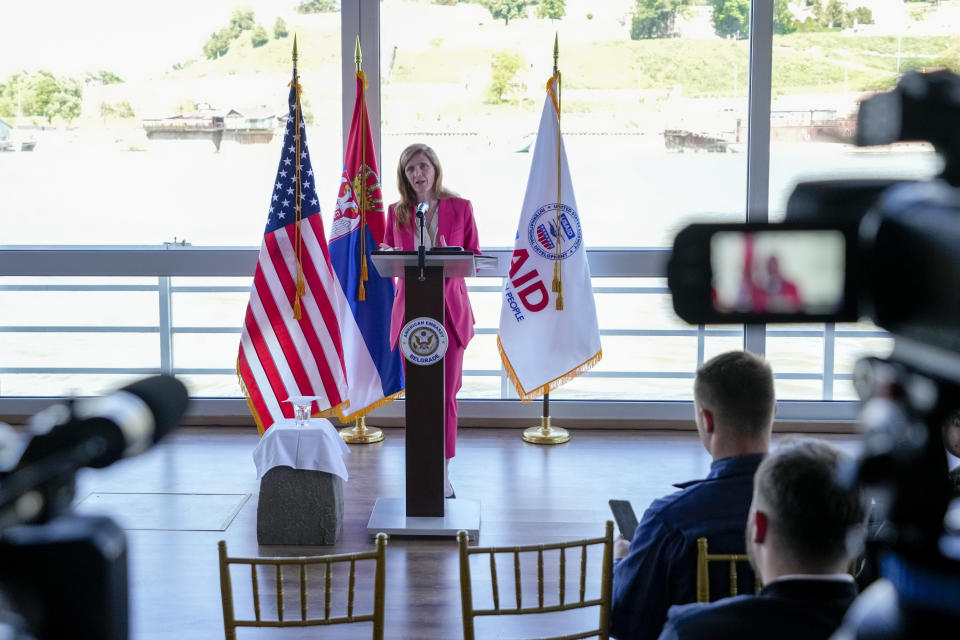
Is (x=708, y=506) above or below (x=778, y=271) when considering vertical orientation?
below

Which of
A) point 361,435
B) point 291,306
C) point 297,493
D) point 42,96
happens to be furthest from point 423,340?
point 42,96

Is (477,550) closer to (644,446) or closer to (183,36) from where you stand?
(644,446)

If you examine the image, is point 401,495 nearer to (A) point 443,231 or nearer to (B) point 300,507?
(B) point 300,507

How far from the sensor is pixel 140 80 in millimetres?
5516

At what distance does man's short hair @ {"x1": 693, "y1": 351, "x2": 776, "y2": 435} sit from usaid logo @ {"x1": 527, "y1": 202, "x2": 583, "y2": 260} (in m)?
3.03

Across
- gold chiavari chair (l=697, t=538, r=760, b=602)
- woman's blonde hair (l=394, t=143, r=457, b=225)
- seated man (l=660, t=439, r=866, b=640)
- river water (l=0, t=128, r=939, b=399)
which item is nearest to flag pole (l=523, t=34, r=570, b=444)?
river water (l=0, t=128, r=939, b=399)

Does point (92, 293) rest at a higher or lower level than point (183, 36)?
lower

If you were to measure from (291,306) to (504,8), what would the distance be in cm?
213

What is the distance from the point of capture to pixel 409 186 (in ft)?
14.3

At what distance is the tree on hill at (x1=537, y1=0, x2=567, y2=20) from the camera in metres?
5.46

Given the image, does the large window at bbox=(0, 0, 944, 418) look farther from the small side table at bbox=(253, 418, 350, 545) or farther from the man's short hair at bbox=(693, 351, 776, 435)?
the man's short hair at bbox=(693, 351, 776, 435)

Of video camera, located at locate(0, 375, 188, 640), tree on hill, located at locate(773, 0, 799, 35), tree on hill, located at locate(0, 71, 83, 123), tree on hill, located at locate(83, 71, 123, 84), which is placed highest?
tree on hill, located at locate(773, 0, 799, 35)

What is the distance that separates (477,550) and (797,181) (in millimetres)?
1376

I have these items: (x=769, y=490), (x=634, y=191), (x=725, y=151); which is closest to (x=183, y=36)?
(x=634, y=191)
